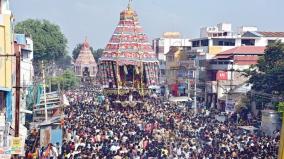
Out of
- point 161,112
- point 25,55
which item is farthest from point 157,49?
point 161,112

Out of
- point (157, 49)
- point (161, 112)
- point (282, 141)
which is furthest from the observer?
point (157, 49)

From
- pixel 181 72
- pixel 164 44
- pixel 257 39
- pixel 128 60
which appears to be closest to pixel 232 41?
pixel 257 39

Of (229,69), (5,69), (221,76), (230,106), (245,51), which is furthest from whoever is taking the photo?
(245,51)

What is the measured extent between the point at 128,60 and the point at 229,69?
8483mm

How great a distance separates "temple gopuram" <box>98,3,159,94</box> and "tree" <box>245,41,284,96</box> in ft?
51.1

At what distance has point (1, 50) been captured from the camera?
2516 cm

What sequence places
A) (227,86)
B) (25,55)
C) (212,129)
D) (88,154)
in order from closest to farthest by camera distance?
(88,154), (212,129), (25,55), (227,86)

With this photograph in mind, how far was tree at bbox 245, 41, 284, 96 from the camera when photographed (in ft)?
137

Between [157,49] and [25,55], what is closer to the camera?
[25,55]

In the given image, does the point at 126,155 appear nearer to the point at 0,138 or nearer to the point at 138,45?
the point at 0,138

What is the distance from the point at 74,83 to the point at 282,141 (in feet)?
247

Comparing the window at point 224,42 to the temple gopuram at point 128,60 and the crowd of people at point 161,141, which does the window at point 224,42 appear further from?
the crowd of people at point 161,141

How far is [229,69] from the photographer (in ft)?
193

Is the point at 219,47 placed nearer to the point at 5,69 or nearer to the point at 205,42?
the point at 205,42
